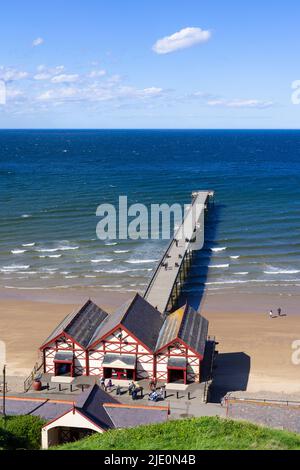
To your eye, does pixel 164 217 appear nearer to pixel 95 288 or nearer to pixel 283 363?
pixel 95 288

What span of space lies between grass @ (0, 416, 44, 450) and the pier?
1635 cm

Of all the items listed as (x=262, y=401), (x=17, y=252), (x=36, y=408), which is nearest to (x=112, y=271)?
(x=17, y=252)

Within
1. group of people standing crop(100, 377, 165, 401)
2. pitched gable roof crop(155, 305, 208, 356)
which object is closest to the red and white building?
pitched gable roof crop(155, 305, 208, 356)

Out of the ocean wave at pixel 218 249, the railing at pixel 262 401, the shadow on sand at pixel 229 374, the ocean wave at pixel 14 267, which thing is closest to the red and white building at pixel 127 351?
the shadow on sand at pixel 229 374

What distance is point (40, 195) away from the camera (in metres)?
87.4

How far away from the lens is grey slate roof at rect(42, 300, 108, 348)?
29.7 meters

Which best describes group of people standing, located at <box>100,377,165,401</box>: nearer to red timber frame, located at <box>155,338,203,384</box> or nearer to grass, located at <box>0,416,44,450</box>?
red timber frame, located at <box>155,338,203,384</box>

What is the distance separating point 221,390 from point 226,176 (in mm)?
86000

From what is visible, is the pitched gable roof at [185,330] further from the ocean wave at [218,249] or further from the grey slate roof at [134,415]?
the ocean wave at [218,249]

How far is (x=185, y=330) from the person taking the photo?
2988 cm

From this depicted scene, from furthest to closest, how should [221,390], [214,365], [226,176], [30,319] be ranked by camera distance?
[226,176]
[30,319]
[214,365]
[221,390]

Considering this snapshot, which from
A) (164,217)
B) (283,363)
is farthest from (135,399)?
(164,217)

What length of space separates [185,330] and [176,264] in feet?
57.2

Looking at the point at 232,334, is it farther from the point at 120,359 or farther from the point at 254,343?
the point at 120,359
